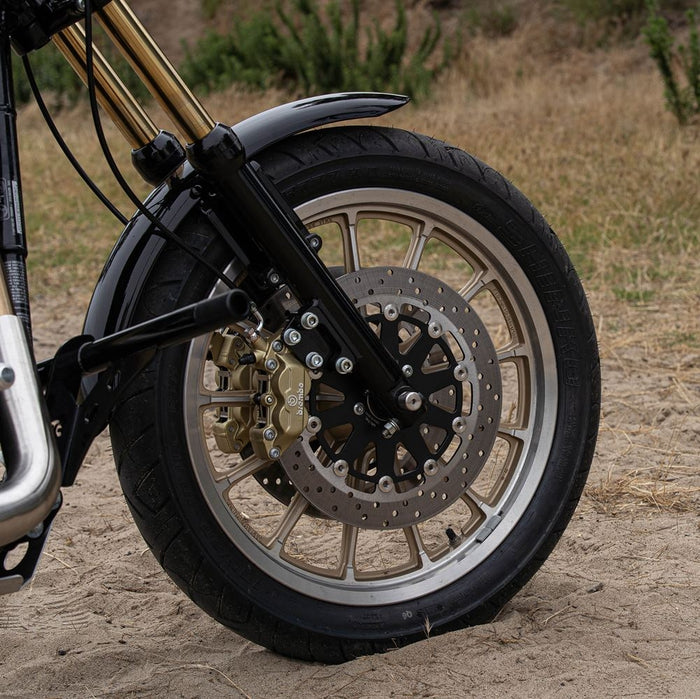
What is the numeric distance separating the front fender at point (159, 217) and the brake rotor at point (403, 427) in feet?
1.07

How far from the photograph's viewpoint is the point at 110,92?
6.85ft

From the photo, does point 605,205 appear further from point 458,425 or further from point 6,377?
point 6,377

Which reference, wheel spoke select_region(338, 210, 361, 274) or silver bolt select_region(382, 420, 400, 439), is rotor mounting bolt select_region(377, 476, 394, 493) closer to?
silver bolt select_region(382, 420, 400, 439)

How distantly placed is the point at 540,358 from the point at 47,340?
3.26 meters

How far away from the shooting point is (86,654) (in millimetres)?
2447

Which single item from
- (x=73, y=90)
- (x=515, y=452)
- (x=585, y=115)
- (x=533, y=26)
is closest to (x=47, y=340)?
(x=515, y=452)

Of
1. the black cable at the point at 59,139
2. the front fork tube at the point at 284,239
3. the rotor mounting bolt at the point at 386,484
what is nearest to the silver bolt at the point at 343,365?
the front fork tube at the point at 284,239

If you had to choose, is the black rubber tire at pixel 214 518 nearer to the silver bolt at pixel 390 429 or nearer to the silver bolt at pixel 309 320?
the silver bolt at pixel 309 320

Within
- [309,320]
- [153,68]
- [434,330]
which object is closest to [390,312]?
[434,330]

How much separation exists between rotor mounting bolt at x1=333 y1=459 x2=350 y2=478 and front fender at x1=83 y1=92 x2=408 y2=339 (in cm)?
51

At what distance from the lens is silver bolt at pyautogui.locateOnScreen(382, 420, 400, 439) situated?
2279 millimetres

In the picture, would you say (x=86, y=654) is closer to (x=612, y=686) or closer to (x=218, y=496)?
(x=218, y=496)

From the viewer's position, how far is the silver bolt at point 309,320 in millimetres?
2162

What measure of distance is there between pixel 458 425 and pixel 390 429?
0.18 m
